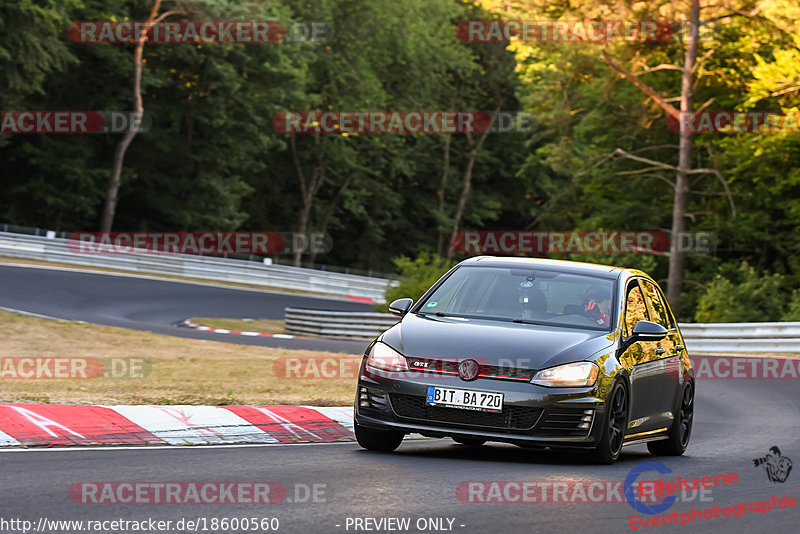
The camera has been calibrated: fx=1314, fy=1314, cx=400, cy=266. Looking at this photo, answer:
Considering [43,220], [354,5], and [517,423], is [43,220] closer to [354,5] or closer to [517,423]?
[354,5]

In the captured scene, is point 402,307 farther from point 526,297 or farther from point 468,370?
point 468,370

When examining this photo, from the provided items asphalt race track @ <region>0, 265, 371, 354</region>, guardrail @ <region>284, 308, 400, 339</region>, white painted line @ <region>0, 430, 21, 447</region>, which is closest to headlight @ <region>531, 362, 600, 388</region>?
white painted line @ <region>0, 430, 21, 447</region>

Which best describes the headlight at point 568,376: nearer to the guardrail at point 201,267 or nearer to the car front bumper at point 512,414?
the car front bumper at point 512,414

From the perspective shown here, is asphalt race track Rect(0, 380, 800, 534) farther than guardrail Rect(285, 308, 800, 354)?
No

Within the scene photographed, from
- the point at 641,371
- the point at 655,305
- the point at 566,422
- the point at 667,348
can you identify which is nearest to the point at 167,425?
the point at 566,422

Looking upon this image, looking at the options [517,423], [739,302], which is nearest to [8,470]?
[517,423]

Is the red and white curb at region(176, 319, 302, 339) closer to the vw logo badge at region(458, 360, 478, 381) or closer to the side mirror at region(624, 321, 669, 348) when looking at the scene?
the side mirror at region(624, 321, 669, 348)

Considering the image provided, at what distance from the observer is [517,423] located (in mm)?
9203

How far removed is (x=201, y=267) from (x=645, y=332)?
38.1 meters

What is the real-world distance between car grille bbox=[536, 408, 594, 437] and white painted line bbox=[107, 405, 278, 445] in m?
2.54

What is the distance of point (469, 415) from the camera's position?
30.4ft

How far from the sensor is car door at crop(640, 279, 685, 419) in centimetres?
1109

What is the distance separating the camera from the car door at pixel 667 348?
11.1m

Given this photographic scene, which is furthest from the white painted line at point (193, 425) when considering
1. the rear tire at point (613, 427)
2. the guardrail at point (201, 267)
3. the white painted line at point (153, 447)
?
the guardrail at point (201, 267)
